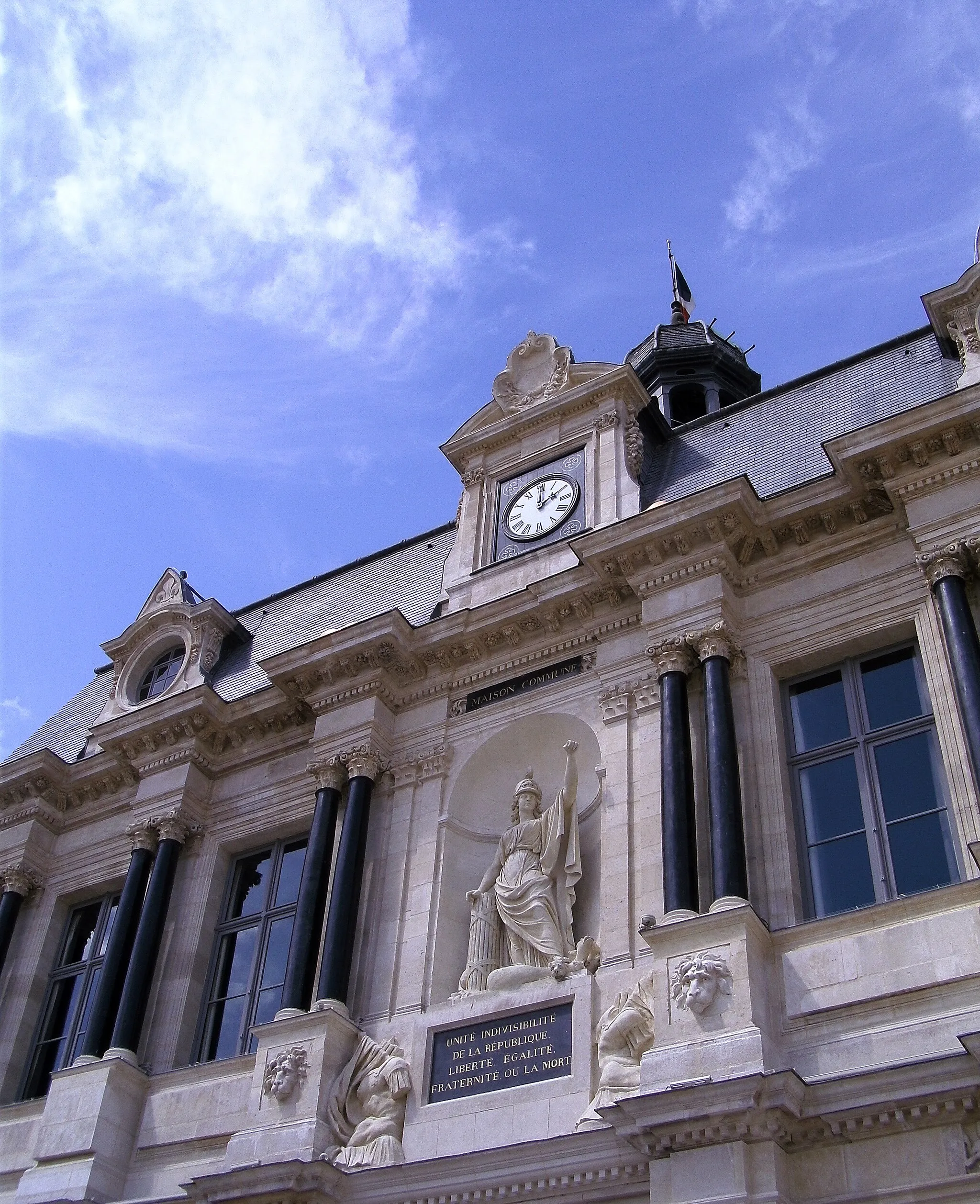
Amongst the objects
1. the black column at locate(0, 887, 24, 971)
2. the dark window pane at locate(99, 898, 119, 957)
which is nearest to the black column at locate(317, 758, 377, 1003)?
the dark window pane at locate(99, 898, 119, 957)

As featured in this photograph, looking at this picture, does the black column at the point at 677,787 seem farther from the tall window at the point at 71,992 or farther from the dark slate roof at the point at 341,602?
the tall window at the point at 71,992

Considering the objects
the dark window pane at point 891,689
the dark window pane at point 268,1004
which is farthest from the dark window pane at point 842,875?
the dark window pane at point 268,1004

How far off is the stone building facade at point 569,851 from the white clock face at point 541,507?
0.15 feet

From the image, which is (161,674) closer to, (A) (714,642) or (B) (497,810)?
(B) (497,810)

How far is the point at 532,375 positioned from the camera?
19594 mm

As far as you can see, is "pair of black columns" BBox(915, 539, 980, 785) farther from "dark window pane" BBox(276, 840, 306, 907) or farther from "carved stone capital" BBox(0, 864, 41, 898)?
"carved stone capital" BBox(0, 864, 41, 898)

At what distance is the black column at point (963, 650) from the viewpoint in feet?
40.2

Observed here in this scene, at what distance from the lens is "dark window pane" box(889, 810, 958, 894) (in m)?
12.4

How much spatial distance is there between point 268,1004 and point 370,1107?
115 inches

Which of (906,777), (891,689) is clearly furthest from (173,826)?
(906,777)

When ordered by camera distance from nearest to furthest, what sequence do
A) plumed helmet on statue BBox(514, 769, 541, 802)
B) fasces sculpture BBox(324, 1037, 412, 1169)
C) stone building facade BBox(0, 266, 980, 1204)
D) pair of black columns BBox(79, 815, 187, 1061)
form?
stone building facade BBox(0, 266, 980, 1204) → fasces sculpture BBox(324, 1037, 412, 1169) → plumed helmet on statue BBox(514, 769, 541, 802) → pair of black columns BBox(79, 815, 187, 1061)

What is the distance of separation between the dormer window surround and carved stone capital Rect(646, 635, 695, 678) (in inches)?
315

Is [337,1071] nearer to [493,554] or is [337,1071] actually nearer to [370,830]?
[370,830]

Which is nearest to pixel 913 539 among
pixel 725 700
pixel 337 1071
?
pixel 725 700
